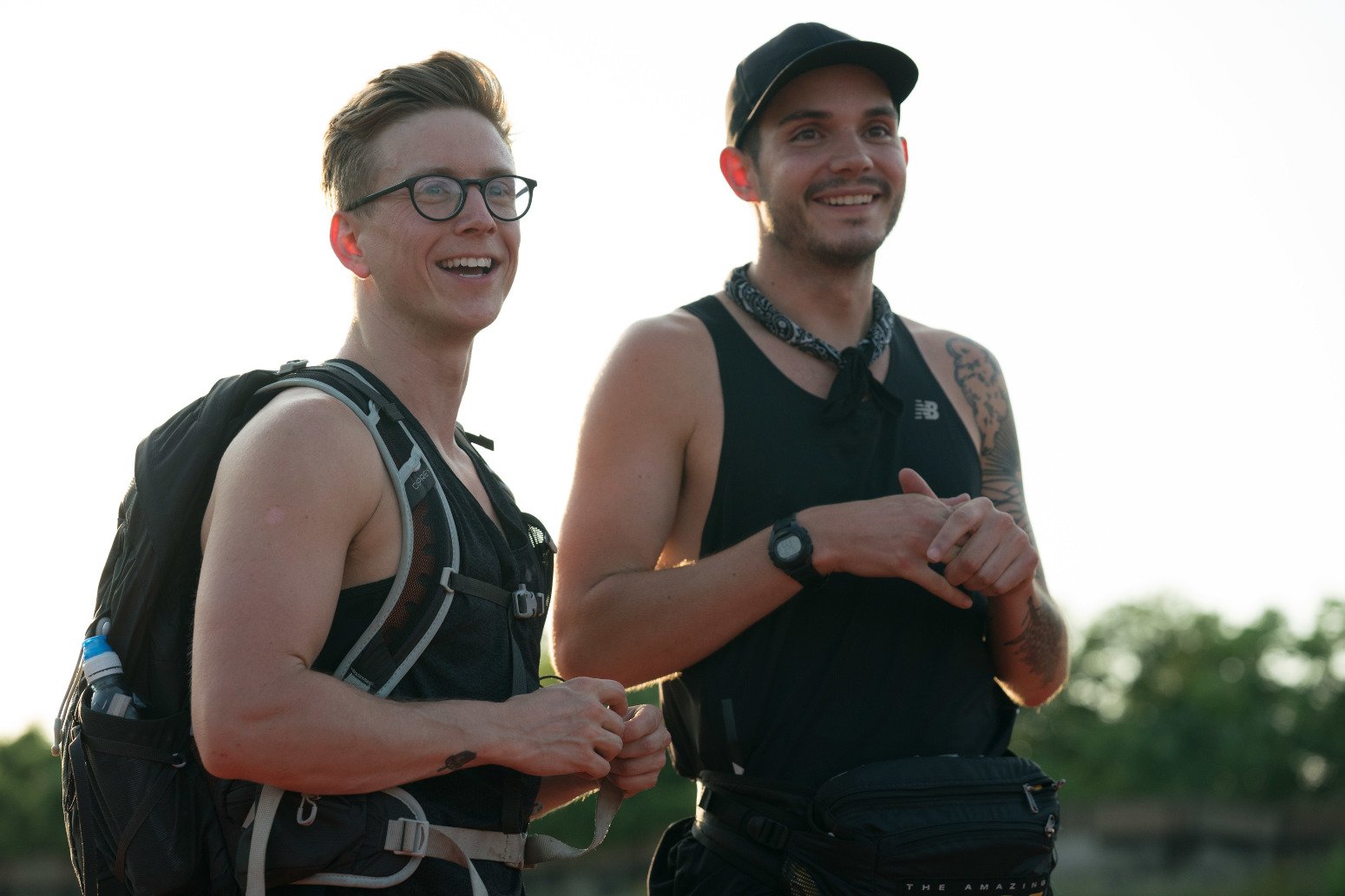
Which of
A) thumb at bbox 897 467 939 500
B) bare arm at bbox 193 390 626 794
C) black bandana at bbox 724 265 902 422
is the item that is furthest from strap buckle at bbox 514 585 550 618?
black bandana at bbox 724 265 902 422

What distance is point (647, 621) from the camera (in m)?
3.64

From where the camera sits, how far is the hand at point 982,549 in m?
3.46

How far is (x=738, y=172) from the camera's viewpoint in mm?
4273

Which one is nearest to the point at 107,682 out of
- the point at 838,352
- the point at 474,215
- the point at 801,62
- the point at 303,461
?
the point at 303,461

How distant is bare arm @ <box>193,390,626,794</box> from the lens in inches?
96.9

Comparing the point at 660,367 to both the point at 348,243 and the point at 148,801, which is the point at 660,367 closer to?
the point at 348,243

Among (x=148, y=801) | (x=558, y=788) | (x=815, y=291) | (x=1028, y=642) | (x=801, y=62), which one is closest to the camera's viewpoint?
(x=148, y=801)

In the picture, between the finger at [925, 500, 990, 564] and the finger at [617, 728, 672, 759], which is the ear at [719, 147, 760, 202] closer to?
the finger at [925, 500, 990, 564]

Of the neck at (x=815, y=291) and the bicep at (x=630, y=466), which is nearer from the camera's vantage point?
the bicep at (x=630, y=466)

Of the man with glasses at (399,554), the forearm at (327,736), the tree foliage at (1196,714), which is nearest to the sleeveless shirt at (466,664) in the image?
the man with glasses at (399,554)

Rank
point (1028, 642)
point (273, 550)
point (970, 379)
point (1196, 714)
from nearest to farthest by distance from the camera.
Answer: point (273, 550) < point (1028, 642) < point (970, 379) < point (1196, 714)

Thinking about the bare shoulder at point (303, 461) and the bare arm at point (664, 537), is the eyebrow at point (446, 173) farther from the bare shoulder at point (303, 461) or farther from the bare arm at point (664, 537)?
the bare arm at point (664, 537)

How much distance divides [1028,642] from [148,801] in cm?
232

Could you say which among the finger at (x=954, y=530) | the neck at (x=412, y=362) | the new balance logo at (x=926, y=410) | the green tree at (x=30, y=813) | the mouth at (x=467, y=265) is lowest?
the green tree at (x=30, y=813)
